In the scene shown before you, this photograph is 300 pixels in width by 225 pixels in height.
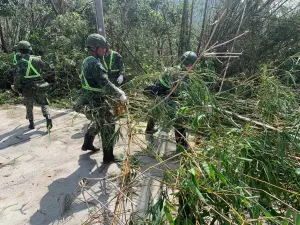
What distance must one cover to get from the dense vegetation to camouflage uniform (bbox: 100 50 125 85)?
4.06 feet

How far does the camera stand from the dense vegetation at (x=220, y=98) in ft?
5.52

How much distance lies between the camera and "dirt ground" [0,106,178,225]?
307cm

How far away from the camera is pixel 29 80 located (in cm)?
566

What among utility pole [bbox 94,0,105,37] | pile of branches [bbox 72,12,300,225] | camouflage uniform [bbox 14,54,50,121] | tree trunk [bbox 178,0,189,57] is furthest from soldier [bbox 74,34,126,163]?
tree trunk [bbox 178,0,189,57]

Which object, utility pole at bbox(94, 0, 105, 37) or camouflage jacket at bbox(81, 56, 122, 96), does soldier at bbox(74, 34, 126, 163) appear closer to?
camouflage jacket at bbox(81, 56, 122, 96)

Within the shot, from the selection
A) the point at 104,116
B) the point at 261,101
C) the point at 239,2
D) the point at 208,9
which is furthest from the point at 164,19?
the point at 261,101

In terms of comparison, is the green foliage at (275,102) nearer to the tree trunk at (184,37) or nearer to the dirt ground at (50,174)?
the dirt ground at (50,174)

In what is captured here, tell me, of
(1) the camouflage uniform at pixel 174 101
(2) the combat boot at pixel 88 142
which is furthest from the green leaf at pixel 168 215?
(2) the combat boot at pixel 88 142

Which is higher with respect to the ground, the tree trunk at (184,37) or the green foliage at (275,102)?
the tree trunk at (184,37)

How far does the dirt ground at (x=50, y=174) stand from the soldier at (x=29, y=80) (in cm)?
49

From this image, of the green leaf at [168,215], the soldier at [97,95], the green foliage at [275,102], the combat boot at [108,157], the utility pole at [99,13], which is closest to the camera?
the green leaf at [168,215]

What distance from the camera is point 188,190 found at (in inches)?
64.7

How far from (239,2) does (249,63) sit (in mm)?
1436

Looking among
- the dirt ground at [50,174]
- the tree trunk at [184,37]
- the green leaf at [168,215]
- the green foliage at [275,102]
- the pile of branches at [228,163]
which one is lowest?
the dirt ground at [50,174]
